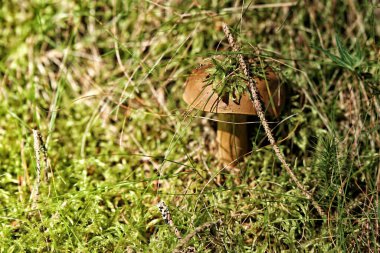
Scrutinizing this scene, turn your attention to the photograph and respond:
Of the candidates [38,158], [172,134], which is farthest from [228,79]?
[38,158]

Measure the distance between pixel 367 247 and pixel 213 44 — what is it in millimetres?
1429

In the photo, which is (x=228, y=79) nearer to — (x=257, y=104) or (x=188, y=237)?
(x=257, y=104)

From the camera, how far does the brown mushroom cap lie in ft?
6.11

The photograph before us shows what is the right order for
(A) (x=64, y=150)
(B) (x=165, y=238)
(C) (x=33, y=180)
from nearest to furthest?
(B) (x=165, y=238), (C) (x=33, y=180), (A) (x=64, y=150)

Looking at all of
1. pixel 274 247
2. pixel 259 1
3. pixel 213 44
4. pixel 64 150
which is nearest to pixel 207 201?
pixel 274 247

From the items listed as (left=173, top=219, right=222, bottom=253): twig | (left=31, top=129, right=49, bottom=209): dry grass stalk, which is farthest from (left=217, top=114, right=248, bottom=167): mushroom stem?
(left=31, top=129, right=49, bottom=209): dry grass stalk

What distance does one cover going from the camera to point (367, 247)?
72.8 inches

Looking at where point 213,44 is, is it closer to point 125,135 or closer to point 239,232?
point 125,135

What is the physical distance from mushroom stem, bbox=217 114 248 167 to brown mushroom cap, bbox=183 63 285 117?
0.21m

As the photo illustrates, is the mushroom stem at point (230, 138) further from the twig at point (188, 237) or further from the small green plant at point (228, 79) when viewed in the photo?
the twig at point (188, 237)

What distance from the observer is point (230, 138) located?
2.22m

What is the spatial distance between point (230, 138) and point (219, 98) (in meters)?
0.40

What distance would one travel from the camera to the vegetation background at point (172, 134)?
1889 mm

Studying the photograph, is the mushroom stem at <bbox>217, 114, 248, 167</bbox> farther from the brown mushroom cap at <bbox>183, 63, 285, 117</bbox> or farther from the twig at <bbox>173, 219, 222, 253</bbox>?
the twig at <bbox>173, 219, 222, 253</bbox>
